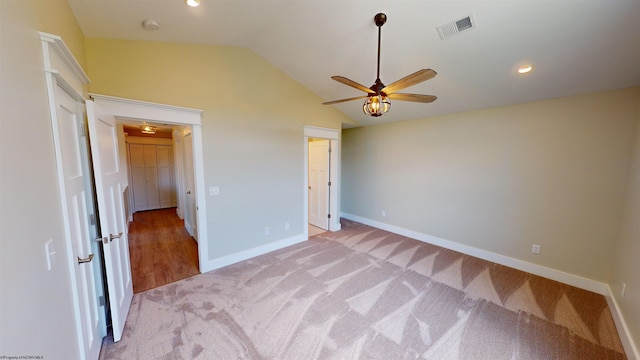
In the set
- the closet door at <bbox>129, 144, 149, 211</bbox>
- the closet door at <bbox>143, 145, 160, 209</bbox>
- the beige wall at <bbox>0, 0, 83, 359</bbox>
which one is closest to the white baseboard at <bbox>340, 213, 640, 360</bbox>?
the beige wall at <bbox>0, 0, 83, 359</bbox>

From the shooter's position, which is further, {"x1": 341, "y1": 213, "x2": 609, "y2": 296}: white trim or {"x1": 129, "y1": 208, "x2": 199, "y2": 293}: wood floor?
{"x1": 129, "y1": 208, "x2": 199, "y2": 293}: wood floor

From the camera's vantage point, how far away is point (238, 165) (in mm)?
3334

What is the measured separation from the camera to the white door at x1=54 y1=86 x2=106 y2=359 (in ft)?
4.60

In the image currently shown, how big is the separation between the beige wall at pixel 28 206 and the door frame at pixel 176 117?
1104 millimetres

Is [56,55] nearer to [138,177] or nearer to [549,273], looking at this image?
[549,273]

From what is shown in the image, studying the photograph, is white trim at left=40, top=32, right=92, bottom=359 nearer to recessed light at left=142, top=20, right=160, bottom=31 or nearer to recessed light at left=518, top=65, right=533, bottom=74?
recessed light at left=142, top=20, right=160, bottom=31

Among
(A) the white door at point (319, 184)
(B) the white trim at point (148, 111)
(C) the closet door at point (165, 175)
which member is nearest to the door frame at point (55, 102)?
(B) the white trim at point (148, 111)

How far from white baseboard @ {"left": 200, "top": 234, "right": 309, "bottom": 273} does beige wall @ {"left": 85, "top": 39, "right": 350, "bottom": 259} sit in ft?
0.24

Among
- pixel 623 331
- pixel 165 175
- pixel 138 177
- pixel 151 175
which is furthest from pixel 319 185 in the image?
pixel 138 177

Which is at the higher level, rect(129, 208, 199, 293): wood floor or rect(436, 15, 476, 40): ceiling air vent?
rect(436, 15, 476, 40): ceiling air vent

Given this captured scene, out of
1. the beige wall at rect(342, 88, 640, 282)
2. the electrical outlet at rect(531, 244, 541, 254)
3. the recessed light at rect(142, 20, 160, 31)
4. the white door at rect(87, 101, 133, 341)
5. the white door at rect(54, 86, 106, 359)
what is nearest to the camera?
the white door at rect(54, 86, 106, 359)

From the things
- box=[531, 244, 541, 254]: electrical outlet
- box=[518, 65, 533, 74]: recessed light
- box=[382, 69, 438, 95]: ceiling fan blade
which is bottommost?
box=[531, 244, 541, 254]: electrical outlet

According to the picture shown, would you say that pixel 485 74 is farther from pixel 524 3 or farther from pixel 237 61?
pixel 237 61

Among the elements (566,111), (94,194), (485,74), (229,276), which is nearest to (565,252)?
(566,111)
